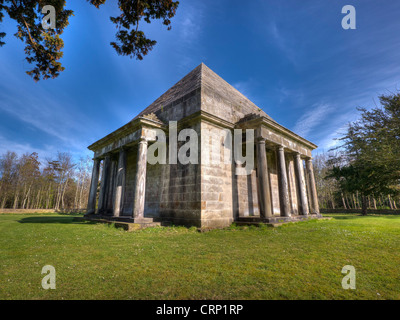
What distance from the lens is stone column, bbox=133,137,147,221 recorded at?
9430mm

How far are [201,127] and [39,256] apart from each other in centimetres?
767

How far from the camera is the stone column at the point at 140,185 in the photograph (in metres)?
9.43

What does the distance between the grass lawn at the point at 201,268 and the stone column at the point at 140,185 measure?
9.96 feet

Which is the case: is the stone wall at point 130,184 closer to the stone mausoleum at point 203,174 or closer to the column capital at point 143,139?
the stone mausoleum at point 203,174

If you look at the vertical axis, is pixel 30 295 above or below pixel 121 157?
below

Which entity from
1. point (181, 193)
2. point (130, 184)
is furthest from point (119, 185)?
point (181, 193)

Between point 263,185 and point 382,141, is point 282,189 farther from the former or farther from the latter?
point 382,141

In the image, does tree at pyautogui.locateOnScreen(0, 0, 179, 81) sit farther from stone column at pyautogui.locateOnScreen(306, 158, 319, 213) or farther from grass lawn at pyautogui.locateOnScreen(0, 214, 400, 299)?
stone column at pyautogui.locateOnScreen(306, 158, 319, 213)

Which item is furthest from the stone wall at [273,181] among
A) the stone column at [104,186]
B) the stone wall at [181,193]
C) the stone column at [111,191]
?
the stone column at [111,191]

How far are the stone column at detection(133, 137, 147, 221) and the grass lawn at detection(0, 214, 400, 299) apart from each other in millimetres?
3035

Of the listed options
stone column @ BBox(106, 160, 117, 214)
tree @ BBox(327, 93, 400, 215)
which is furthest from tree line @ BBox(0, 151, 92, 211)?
tree @ BBox(327, 93, 400, 215)
